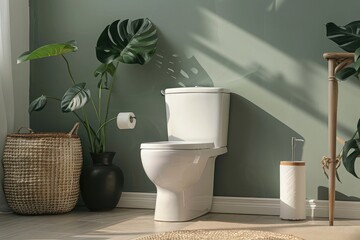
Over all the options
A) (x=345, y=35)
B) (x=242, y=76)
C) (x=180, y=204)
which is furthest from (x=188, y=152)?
(x=345, y=35)

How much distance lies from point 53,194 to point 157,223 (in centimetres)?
74

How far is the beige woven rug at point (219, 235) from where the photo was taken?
2.96 meters

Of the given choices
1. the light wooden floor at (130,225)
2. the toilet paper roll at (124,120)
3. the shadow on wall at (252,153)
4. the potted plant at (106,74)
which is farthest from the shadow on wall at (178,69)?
the light wooden floor at (130,225)

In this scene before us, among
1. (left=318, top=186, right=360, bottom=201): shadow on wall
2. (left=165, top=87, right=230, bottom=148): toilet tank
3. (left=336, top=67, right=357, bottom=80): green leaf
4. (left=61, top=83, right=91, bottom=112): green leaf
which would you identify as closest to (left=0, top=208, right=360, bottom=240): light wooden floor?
(left=318, top=186, right=360, bottom=201): shadow on wall

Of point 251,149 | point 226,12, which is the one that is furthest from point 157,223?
point 226,12

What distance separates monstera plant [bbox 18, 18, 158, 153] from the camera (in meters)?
3.85

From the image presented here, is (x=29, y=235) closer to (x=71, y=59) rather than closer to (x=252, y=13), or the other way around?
(x=71, y=59)

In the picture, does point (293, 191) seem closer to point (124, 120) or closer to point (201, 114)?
point (201, 114)

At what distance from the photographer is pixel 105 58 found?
4051 millimetres

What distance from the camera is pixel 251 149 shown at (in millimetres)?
3930

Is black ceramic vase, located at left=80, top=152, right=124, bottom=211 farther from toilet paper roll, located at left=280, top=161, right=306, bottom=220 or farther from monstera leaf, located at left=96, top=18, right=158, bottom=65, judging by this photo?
toilet paper roll, located at left=280, top=161, right=306, bottom=220

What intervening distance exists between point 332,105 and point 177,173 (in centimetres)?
92

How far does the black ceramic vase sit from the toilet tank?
44 cm

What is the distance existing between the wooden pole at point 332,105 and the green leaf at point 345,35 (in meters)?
0.07
